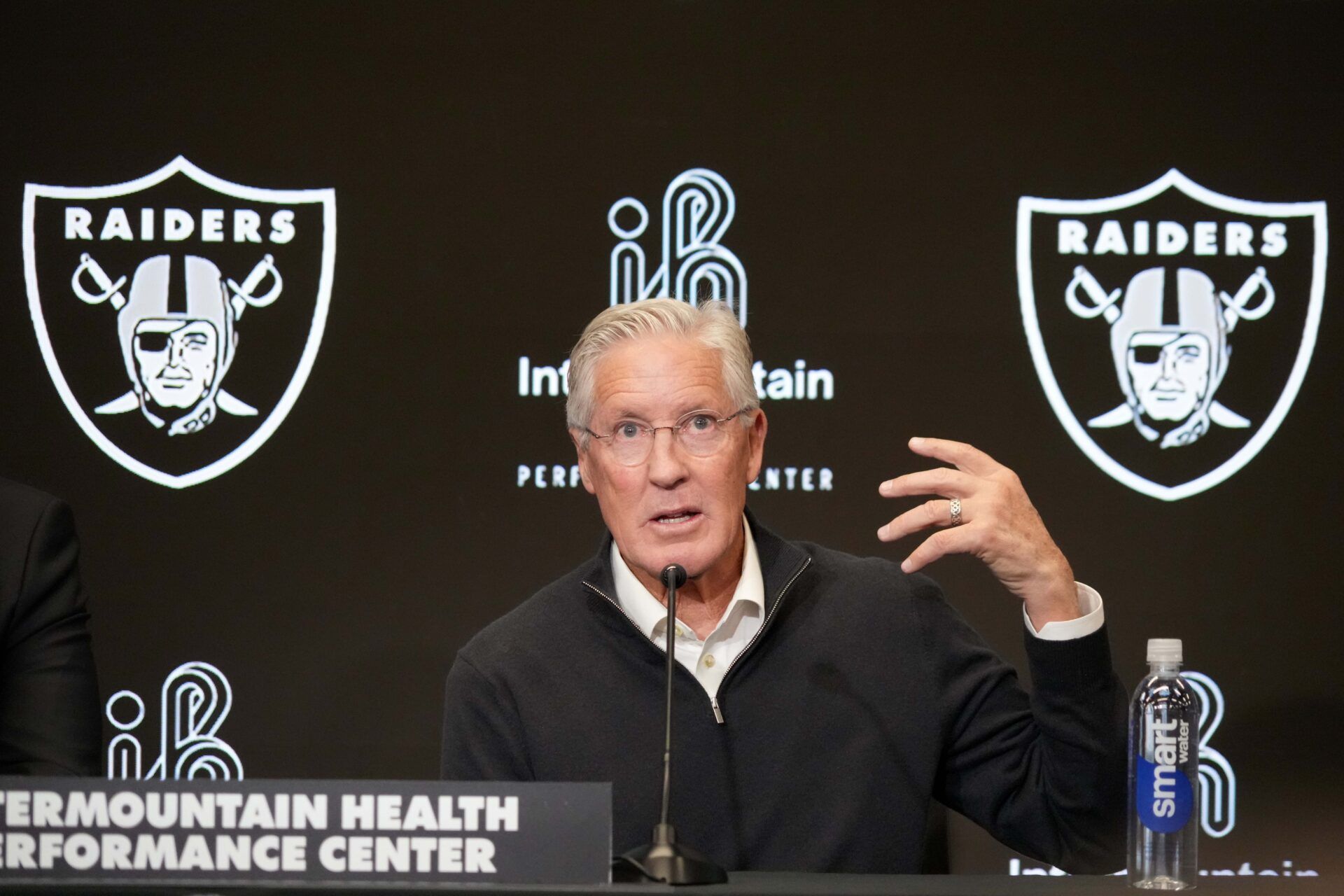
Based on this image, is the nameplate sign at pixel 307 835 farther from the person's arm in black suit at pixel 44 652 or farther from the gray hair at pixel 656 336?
the gray hair at pixel 656 336

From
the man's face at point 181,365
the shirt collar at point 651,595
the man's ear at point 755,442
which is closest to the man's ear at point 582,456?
the shirt collar at point 651,595

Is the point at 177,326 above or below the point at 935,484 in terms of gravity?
above

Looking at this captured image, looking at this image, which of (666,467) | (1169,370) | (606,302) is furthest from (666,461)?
(1169,370)

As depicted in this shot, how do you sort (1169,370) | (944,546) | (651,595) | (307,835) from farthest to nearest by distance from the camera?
(1169,370) → (651,595) → (944,546) → (307,835)

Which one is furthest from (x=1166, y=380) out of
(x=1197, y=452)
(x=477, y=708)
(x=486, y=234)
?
(x=477, y=708)

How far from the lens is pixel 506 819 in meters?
1.21

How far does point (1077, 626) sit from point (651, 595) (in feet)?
2.11

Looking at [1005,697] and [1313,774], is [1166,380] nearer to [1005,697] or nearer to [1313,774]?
[1313,774]

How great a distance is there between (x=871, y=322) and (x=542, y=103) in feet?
3.04

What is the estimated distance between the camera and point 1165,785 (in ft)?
4.54

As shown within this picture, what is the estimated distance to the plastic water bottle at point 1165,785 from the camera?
4.47ft

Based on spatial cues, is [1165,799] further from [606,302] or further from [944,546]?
[606,302]

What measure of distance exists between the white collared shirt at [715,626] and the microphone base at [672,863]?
0.67m

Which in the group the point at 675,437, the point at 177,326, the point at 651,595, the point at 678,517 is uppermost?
the point at 177,326
